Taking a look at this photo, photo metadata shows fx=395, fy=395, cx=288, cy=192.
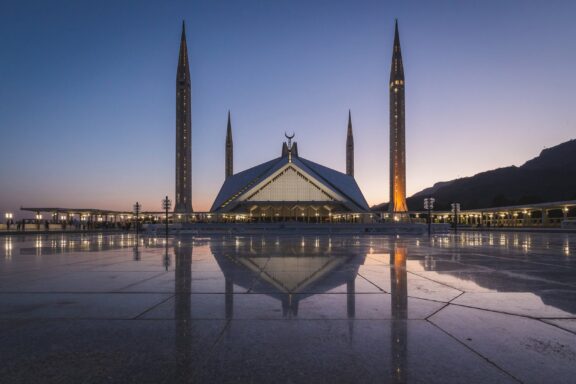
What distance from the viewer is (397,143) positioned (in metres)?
60.2

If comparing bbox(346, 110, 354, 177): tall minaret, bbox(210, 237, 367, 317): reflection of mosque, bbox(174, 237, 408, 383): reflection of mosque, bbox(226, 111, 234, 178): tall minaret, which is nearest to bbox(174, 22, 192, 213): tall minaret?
bbox(226, 111, 234, 178): tall minaret

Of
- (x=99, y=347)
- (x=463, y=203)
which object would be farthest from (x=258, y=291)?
(x=463, y=203)

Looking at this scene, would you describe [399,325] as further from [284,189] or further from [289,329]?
[284,189]

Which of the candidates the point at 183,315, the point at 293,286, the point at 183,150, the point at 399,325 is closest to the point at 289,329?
the point at 399,325

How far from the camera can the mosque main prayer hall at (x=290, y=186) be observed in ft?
192

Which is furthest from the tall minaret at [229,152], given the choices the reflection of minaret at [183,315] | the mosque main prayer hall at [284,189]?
the reflection of minaret at [183,315]

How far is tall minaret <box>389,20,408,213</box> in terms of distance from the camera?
59.6 metres

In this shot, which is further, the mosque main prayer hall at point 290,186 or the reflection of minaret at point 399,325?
the mosque main prayer hall at point 290,186

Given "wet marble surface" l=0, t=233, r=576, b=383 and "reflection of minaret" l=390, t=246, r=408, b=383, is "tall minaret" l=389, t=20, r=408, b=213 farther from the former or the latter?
"reflection of minaret" l=390, t=246, r=408, b=383

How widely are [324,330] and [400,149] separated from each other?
5973 centimetres

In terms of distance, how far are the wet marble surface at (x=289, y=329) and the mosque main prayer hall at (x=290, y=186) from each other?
5241cm

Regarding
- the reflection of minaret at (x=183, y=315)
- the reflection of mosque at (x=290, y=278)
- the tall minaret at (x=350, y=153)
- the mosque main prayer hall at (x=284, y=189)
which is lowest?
the reflection of mosque at (x=290, y=278)

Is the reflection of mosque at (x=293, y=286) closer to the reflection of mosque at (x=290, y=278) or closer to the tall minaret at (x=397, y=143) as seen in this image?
the reflection of mosque at (x=290, y=278)

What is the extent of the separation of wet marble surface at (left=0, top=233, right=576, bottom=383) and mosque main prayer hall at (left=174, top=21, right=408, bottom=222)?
5241 cm
